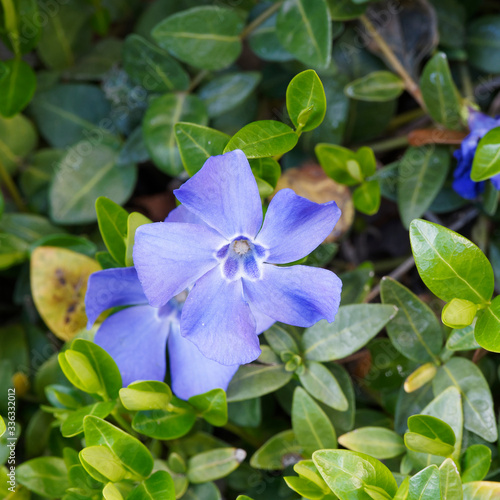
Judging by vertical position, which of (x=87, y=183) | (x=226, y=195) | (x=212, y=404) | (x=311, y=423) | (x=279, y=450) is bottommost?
(x=279, y=450)

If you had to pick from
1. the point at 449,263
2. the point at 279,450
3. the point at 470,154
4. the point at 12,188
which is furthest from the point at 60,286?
the point at 470,154

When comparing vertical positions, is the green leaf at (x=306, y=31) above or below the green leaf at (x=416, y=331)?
above

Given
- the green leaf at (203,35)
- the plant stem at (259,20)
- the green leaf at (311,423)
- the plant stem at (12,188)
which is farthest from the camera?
the plant stem at (12,188)

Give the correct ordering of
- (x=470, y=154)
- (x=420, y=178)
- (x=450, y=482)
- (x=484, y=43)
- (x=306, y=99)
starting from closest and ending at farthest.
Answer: (x=450, y=482) < (x=306, y=99) < (x=470, y=154) < (x=420, y=178) < (x=484, y=43)

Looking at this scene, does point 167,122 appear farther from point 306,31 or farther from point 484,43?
point 484,43

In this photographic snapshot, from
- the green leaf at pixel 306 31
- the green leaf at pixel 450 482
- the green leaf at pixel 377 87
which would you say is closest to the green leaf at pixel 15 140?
the green leaf at pixel 306 31

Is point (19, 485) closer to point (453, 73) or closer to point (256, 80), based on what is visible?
point (256, 80)

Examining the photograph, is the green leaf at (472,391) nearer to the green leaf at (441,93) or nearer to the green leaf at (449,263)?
the green leaf at (449,263)
